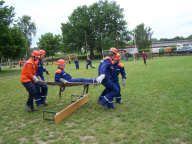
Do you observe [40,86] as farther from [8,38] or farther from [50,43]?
[50,43]

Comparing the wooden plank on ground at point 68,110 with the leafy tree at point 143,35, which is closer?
the wooden plank on ground at point 68,110

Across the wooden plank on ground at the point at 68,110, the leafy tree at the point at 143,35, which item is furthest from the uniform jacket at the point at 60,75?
the leafy tree at the point at 143,35

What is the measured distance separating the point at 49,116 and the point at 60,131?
151 cm

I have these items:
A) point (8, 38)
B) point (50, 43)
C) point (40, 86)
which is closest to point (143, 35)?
point (50, 43)

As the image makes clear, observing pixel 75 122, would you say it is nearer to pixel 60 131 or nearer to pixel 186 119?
pixel 60 131

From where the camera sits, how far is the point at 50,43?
58.3m

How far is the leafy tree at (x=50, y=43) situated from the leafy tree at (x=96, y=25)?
7596mm

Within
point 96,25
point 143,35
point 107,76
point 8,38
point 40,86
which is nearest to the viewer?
point 107,76

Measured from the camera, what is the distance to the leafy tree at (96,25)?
4800cm

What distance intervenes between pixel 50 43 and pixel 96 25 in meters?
18.8

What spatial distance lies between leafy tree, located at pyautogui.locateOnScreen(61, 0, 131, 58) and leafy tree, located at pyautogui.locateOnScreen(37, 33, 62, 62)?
7596 mm

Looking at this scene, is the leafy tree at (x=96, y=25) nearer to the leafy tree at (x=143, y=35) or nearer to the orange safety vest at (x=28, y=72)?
the leafy tree at (x=143, y=35)

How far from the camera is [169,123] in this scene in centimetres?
450

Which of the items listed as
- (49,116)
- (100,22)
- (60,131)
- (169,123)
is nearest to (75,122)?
(60,131)
